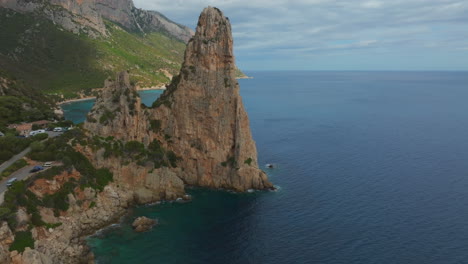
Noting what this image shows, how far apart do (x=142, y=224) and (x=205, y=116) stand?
3197cm

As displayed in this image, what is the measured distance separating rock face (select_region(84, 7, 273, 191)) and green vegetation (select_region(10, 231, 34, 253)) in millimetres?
34854

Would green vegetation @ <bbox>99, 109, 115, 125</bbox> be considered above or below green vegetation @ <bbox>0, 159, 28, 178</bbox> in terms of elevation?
above

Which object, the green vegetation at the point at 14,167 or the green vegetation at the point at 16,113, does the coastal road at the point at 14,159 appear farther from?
the green vegetation at the point at 16,113

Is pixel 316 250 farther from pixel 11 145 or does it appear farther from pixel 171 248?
pixel 11 145

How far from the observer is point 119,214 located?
70750mm

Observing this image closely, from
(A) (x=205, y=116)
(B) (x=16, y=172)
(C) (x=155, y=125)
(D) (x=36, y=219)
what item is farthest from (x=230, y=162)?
(B) (x=16, y=172)

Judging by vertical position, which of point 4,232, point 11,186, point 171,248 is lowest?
point 171,248

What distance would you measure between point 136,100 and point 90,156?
1732 cm

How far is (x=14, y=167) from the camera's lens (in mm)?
66750

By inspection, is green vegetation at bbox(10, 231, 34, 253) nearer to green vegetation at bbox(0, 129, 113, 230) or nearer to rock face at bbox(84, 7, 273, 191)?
green vegetation at bbox(0, 129, 113, 230)

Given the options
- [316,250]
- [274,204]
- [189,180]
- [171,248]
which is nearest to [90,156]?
[189,180]

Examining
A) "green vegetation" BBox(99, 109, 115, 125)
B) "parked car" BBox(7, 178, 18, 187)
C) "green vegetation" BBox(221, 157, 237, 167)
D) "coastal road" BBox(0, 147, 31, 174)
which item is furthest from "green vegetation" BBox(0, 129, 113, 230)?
"green vegetation" BBox(221, 157, 237, 167)

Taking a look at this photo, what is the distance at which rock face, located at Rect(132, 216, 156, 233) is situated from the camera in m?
64.4

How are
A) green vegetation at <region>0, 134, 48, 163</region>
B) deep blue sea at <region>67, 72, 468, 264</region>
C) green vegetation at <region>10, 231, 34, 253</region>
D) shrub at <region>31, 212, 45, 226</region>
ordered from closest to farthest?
green vegetation at <region>10, 231, 34, 253</region>, shrub at <region>31, 212, 45, 226</region>, deep blue sea at <region>67, 72, 468, 264</region>, green vegetation at <region>0, 134, 48, 163</region>
